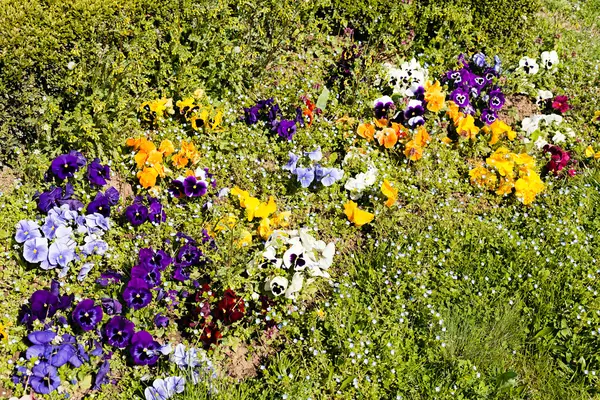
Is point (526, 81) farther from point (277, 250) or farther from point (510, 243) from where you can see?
point (277, 250)

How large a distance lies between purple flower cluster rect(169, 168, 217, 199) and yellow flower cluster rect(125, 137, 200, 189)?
0.14m

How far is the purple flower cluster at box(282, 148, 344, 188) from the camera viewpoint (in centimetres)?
484

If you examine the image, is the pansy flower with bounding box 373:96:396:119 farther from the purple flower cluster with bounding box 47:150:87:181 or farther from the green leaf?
the purple flower cluster with bounding box 47:150:87:181

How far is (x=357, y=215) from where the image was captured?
4773mm

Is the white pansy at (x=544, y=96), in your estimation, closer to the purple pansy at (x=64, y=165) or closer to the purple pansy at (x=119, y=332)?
the purple pansy at (x=64, y=165)

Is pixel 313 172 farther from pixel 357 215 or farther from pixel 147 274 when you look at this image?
pixel 147 274

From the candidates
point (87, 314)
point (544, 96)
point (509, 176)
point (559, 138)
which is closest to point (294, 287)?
point (87, 314)

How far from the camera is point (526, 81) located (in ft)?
22.0

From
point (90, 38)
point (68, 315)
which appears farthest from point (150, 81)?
point (68, 315)

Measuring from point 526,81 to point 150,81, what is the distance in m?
3.97

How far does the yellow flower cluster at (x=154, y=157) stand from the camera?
4.53 metres

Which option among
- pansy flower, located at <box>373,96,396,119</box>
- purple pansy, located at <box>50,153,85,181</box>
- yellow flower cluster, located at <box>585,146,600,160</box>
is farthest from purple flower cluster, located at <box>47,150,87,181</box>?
yellow flower cluster, located at <box>585,146,600,160</box>

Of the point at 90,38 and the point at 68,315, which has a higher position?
the point at 90,38

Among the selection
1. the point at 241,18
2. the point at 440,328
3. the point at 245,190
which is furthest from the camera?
the point at 241,18
